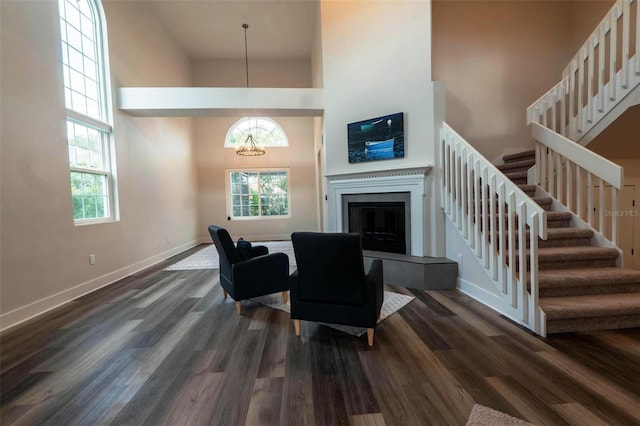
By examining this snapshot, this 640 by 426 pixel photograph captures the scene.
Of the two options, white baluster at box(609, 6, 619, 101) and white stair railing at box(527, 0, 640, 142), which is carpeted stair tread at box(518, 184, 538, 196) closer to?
white stair railing at box(527, 0, 640, 142)

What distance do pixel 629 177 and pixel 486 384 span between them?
192 inches

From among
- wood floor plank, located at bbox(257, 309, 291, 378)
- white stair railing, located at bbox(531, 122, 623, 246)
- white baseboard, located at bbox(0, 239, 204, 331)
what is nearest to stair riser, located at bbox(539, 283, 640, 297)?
white stair railing, located at bbox(531, 122, 623, 246)

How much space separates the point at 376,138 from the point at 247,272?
107 inches

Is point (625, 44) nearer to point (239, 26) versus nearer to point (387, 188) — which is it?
point (387, 188)

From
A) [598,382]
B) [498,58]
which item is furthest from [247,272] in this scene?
[498,58]

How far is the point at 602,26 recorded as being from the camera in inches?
128

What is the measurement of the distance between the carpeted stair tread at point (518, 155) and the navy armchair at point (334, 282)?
370 centimetres

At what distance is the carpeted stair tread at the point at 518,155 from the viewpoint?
164 inches

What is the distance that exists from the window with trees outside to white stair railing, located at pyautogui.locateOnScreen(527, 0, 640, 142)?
5.96 m

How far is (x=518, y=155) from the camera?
4332mm

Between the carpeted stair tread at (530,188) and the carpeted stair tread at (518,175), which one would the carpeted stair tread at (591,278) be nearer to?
the carpeted stair tread at (530,188)

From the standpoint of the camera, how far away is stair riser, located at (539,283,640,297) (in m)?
2.55

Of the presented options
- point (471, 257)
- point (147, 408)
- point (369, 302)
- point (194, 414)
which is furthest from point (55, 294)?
point (471, 257)

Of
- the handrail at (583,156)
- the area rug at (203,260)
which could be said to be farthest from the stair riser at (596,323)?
the area rug at (203,260)
